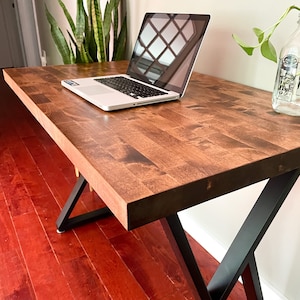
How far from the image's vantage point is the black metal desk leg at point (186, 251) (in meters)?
0.61

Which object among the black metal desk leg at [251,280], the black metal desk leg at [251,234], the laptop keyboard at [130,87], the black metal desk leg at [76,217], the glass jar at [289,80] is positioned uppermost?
the glass jar at [289,80]

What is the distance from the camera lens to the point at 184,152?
0.53 meters

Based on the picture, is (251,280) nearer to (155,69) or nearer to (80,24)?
(155,69)

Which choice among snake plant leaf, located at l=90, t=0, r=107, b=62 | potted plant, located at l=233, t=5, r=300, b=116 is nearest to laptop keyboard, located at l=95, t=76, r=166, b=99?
potted plant, located at l=233, t=5, r=300, b=116

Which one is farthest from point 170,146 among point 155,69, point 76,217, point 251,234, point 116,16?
point 116,16

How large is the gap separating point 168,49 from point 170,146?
1.61ft

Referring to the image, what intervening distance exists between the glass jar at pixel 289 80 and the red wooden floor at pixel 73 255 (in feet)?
2.34

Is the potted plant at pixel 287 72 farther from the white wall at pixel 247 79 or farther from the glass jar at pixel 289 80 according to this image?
the white wall at pixel 247 79

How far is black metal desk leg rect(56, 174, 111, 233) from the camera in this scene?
1.39 meters

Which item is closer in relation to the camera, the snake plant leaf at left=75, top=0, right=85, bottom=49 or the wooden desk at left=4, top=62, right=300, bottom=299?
the wooden desk at left=4, top=62, right=300, bottom=299

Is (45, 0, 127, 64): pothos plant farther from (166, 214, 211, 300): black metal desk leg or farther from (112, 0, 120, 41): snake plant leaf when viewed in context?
(166, 214, 211, 300): black metal desk leg

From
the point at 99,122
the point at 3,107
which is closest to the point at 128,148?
the point at 99,122

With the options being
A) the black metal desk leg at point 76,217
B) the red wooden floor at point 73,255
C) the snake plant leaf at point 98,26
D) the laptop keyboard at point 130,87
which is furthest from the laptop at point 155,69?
the red wooden floor at point 73,255

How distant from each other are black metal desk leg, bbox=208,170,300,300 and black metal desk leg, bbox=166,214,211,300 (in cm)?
7
